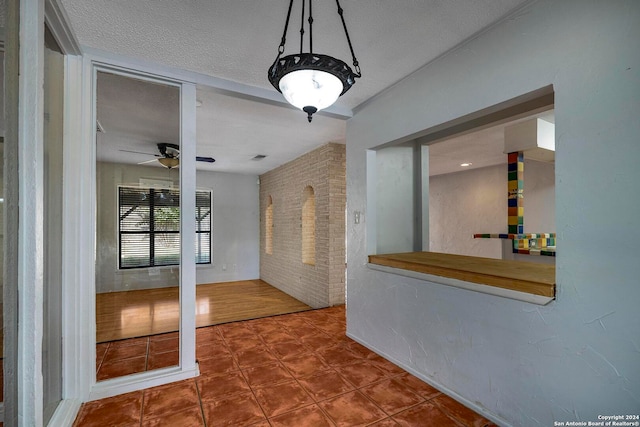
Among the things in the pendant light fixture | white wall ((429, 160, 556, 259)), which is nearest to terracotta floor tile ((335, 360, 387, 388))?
the pendant light fixture

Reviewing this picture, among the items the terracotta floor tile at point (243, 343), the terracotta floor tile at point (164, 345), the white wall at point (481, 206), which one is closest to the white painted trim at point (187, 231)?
the terracotta floor tile at point (164, 345)

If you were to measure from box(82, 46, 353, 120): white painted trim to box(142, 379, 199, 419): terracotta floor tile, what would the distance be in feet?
7.66

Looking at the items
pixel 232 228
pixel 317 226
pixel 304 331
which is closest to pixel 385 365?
pixel 304 331

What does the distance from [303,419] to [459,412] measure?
3.25 feet

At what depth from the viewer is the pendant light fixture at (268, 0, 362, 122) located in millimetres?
1232

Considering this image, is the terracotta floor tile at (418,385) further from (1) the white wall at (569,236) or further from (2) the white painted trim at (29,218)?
(2) the white painted trim at (29,218)

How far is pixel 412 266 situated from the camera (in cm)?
235

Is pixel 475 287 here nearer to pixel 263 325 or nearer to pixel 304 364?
pixel 304 364

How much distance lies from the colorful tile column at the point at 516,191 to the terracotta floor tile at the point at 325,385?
3320 millimetres

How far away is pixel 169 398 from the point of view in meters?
2.00

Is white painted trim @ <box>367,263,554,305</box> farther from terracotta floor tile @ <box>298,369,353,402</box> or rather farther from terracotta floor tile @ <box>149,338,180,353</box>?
terracotta floor tile @ <box>149,338,180,353</box>

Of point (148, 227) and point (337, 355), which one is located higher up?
point (148, 227)

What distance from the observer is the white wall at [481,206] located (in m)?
5.44

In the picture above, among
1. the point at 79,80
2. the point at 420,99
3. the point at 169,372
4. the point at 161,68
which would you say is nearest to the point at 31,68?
the point at 79,80
